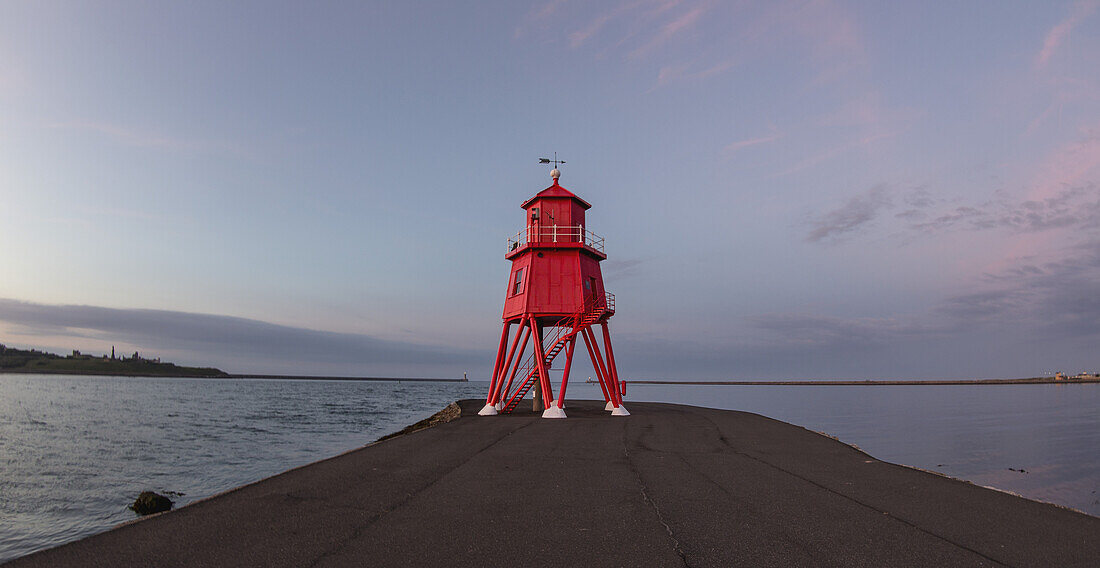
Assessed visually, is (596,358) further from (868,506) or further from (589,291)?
(868,506)

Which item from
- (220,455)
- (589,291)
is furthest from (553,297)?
(220,455)

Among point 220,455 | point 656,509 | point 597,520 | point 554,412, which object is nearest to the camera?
point 597,520

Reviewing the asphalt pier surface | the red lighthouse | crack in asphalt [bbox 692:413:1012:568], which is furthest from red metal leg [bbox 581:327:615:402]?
the asphalt pier surface

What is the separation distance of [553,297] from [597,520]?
1921cm

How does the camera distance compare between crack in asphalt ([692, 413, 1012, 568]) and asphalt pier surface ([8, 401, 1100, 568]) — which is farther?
crack in asphalt ([692, 413, 1012, 568])

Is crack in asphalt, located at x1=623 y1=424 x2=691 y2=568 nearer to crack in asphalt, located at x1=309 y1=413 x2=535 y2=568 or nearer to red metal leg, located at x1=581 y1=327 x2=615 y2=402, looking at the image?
crack in asphalt, located at x1=309 y1=413 x2=535 y2=568

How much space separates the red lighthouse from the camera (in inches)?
1093

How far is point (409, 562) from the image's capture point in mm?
6844

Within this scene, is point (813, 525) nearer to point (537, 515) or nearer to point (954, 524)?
point (954, 524)

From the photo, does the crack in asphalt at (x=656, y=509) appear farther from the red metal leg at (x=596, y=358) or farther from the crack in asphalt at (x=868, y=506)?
the red metal leg at (x=596, y=358)

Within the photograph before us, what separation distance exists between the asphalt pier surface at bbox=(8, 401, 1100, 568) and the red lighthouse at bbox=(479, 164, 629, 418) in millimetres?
12734

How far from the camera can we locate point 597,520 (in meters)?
8.88

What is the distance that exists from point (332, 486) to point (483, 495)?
10.2ft

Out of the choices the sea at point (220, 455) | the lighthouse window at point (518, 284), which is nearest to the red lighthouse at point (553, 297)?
the lighthouse window at point (518, 284)
